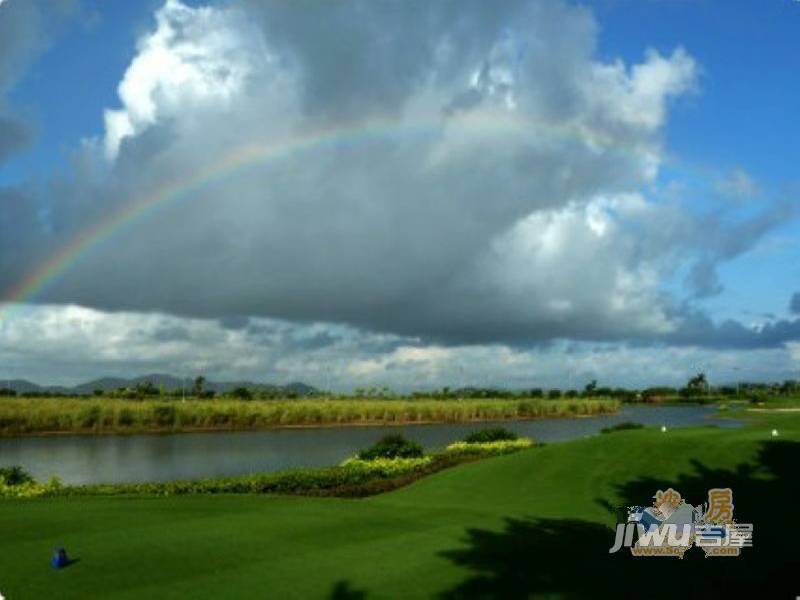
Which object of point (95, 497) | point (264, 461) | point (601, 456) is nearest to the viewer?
point (95, 497)

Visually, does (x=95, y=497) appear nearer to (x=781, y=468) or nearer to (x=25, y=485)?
(x=25, y=485)

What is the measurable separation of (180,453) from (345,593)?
43400 mm

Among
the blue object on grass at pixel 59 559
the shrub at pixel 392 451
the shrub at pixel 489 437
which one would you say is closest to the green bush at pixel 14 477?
the shrub at pixel 392 451

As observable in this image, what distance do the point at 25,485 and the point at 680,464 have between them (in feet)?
67.0

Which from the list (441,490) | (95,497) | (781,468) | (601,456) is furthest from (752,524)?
(95,497)

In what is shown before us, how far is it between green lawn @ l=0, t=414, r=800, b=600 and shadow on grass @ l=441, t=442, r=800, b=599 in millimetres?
38

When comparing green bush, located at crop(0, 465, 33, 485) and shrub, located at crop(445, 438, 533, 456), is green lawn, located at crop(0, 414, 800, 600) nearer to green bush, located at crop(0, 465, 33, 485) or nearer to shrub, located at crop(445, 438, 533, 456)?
green bush, located at crop(0, 465, 33, 485)

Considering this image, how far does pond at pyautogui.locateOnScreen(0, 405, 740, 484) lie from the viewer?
4019cm

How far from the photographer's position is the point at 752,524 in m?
17.5

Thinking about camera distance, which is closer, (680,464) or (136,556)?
(136,556)

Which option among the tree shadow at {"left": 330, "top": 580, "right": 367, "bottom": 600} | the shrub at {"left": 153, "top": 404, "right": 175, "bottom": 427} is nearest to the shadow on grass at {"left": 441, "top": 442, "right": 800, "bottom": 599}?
the tree shadow at {"left": 330, "top": 580, "right": 367, "bottom": 600}

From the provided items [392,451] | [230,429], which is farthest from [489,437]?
[230,429]

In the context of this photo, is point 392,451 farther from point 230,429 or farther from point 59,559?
point 230,429

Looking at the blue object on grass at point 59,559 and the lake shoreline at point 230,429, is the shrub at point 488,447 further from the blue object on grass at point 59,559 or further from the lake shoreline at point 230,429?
the lake shoreline at point 230,429
